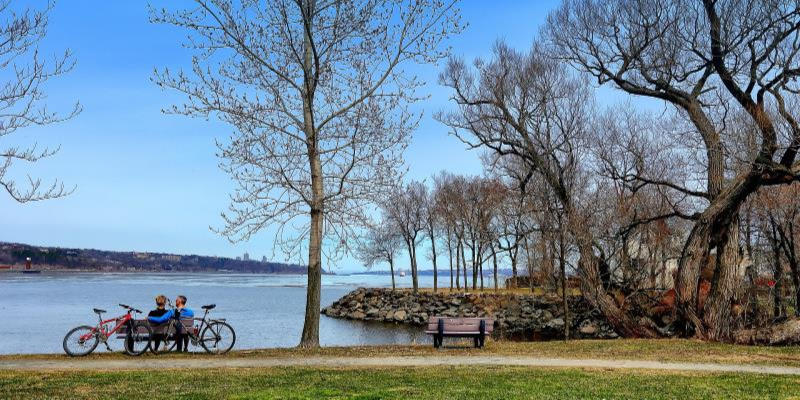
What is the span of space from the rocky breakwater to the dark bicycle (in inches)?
724

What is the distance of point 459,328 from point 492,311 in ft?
94.8

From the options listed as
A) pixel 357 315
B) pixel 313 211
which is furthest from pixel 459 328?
pixel 357 315

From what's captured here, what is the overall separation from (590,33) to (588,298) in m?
8.08

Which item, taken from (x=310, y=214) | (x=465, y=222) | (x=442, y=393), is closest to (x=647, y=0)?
(x=310, y=214)

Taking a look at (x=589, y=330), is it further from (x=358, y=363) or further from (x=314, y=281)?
(x=358, y=363)

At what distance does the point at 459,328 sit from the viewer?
16.8m

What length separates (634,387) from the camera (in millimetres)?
9922

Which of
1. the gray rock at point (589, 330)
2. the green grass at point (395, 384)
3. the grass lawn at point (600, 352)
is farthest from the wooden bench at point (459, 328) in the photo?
the gray rock at point (589, 330)

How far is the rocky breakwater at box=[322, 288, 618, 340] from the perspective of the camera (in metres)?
34.7

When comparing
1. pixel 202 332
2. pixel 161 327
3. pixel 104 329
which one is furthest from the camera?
pixel 202 332

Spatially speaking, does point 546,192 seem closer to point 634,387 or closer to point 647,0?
point 647,0

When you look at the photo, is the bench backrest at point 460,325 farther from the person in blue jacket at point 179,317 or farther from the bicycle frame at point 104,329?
the bicycle frame at point 104,329

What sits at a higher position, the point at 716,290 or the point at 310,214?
the point at 310,214

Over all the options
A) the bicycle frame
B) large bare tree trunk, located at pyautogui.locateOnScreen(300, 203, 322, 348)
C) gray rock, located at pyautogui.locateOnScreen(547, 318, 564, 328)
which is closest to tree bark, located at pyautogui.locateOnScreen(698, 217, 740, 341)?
large bare tree trunk, located at pyautogui.locateOnScreen(300, 203, 322, 348)
